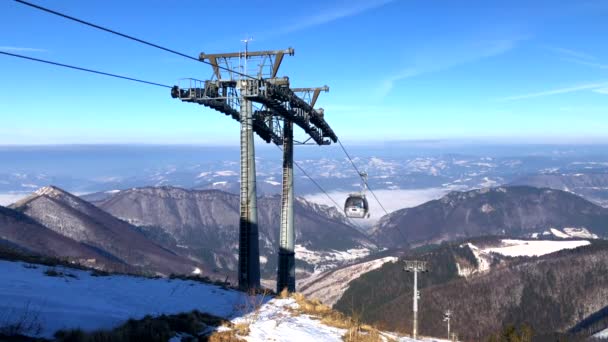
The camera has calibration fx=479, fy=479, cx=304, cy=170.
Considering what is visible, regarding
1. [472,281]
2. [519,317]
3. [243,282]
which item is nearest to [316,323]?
[243,282]

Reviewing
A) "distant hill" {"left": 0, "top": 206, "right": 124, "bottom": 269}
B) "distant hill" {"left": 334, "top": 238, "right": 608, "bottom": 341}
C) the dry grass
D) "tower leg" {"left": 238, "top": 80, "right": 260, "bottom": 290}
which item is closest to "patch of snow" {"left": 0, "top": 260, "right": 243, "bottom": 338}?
the dry grass

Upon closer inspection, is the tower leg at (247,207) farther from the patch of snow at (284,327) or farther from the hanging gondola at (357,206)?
the hanging gondola at (357,206)

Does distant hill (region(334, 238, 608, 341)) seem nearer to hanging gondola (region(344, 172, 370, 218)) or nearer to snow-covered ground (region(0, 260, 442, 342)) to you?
hanging gondola (region(344, 172, 370, 218))

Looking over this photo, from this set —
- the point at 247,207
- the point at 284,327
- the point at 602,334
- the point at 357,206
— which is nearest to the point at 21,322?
the point at 284,327

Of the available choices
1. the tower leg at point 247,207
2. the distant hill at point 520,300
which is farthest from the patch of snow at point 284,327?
the distant hill at point 520,300

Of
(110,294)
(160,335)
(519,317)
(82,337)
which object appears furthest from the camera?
(519,317)

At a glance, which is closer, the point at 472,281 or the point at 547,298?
the point at 547,298

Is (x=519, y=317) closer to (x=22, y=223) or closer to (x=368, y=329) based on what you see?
(x=368, y=329)
